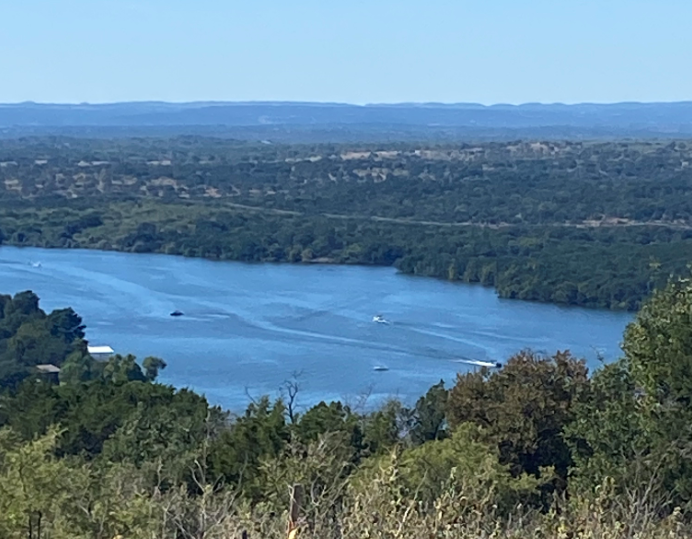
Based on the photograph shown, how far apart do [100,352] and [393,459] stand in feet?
62.7

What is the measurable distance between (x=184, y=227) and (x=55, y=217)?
16.0 ft

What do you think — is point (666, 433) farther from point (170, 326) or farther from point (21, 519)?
point (170, 326)

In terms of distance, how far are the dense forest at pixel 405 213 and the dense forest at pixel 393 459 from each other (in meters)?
14.5

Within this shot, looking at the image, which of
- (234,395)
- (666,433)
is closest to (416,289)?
(234,395)

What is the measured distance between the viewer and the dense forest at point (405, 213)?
111ft

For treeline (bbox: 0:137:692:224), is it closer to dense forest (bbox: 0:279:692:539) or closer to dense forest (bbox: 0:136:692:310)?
dense forest (bbox: 0:136:692:310)

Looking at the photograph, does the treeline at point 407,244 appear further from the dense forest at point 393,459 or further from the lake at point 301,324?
the dense forest at point 393,459

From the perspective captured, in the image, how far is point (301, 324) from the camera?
85.9ft

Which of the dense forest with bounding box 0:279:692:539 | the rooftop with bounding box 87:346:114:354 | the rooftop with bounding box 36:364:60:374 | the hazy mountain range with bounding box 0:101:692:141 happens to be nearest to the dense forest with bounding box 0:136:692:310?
the rooftop with bounding box 87:346:114:354

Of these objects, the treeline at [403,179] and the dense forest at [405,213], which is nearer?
the dense forest at [405,213]

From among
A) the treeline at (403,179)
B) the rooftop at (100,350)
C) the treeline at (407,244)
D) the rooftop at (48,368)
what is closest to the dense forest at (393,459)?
the rooftop at (48,368)

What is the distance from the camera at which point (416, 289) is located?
32938mm

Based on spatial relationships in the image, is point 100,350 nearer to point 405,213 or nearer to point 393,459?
point 393,459

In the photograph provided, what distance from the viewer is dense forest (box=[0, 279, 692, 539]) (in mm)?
4434
